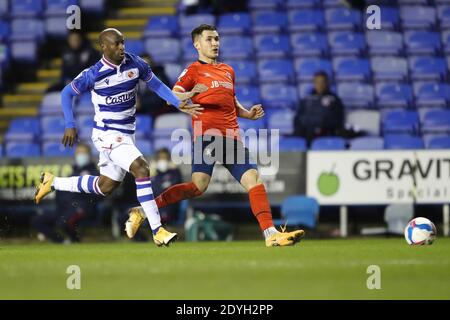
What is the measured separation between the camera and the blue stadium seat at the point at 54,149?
15444mm

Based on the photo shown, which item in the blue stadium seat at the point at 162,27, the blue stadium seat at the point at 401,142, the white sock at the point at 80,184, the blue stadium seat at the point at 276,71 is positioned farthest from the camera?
the blue stadium seat at the point at 162,27

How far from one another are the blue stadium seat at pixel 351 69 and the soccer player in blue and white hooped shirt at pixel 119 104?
7.54 metres

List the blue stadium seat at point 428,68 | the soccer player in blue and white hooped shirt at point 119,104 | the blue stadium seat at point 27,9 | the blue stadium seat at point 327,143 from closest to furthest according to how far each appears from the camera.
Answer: the soccer player in blue and white hooped shirt at point 119,104
the blue stadium seat at point 327,143
the blue stadium seat at point 428,68
the blue stadium seat at point 27,9

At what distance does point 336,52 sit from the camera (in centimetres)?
1744

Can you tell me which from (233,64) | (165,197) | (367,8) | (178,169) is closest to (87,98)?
(233,64)

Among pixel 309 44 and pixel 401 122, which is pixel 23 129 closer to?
pixel 309 44

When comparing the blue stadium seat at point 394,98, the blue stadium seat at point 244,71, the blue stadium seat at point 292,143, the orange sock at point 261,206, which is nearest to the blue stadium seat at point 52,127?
the blue stadium seat at point 244,71

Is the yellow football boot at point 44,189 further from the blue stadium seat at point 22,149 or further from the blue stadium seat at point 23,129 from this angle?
the blue stadium seat at point 23,129

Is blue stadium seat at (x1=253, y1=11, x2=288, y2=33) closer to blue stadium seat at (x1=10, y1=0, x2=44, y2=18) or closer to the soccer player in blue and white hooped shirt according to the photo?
blue stadium seat at (x1=10, y1=0, x2=44, y2=18)

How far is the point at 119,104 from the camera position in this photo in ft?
31.2

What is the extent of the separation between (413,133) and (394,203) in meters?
2.48

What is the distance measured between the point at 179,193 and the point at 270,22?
28.1 feet

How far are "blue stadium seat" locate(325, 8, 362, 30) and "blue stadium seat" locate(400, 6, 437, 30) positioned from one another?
828 millimetres

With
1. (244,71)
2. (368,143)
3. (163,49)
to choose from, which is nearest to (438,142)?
(368,143)
